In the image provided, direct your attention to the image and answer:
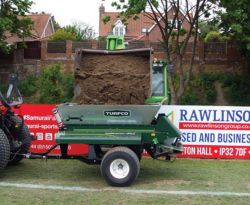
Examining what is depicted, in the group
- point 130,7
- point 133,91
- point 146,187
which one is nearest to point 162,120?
point 133,91

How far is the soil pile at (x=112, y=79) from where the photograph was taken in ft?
32.6

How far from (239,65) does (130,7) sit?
10827 millimetres

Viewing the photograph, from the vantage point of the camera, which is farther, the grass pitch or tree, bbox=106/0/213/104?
tree, bbox=106/0/213/104

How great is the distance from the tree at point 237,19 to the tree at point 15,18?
492 inches

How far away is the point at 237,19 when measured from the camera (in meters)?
26.1

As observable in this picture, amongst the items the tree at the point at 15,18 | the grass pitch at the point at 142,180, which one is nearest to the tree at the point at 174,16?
the tree at the point at 15,18

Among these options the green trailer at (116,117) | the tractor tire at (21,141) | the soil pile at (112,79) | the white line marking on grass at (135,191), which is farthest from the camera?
the tractor tire at (21,141)

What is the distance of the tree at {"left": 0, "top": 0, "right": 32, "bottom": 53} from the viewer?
32.1m

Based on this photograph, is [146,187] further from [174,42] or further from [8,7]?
[8,7]

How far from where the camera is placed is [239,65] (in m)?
33.9

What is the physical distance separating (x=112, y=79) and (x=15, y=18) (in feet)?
79.4

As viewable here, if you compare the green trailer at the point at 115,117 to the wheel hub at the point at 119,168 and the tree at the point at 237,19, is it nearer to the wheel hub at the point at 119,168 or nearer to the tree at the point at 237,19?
the wheel hub at the point at 119,168

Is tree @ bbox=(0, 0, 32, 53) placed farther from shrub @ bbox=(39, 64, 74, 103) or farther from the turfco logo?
the turfco logo

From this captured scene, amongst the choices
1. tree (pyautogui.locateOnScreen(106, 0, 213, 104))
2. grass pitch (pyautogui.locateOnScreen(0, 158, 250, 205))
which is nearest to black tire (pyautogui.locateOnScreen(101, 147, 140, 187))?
grass pitch (pyautogui.locateOnScreen(0, 158, 250, 205))
